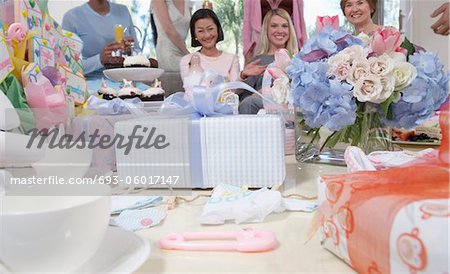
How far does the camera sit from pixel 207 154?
685mm

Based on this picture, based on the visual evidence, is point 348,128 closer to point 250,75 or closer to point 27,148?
point 27,148

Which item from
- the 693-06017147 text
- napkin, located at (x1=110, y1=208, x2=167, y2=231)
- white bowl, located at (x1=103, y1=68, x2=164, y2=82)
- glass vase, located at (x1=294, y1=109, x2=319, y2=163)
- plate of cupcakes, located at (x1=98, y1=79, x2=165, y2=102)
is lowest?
napkin, located at (x1=110, y1=208, x2=167, y2=231)

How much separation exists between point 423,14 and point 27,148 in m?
3.21

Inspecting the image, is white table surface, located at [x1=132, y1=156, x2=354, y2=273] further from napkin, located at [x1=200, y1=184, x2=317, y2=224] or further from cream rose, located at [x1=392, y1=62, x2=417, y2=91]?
cream rose, located at [x1=392, y1=62, x2=417, y2=91]

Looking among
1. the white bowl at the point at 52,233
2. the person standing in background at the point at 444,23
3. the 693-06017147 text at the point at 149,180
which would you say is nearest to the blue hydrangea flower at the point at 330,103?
the 693-06017147 text at the point at 149,180

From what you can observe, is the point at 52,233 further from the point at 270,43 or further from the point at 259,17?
the point at 259,17

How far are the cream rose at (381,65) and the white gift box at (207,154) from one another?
0.55 feet

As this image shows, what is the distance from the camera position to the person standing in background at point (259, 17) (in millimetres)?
2184

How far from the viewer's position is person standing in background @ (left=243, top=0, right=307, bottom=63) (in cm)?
218

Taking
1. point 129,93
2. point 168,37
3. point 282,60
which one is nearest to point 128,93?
point 129,93

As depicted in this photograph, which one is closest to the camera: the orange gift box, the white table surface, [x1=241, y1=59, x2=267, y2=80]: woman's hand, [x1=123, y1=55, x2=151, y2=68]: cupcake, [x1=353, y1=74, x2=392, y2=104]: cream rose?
the orange gift box

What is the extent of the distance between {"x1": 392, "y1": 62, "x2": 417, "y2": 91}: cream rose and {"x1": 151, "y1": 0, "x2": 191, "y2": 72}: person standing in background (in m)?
2.04

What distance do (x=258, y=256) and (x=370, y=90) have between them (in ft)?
1.19

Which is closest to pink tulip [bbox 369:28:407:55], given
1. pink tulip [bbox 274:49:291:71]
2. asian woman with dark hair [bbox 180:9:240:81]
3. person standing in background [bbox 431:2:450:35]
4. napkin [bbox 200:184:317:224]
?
pink tulip [bbox 274:49:291:71]
